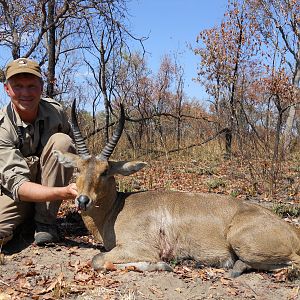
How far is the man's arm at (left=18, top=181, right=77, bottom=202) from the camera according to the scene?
581cm

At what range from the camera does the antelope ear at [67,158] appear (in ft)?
20.9

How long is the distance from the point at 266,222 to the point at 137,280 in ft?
6.18

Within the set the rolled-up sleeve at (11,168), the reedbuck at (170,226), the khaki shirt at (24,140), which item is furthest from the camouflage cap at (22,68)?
the reedbuck at (170,226)

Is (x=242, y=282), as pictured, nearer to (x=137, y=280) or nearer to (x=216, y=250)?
(x=216, y=250)

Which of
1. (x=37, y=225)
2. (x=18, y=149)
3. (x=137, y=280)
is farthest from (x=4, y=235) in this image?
(x=137, y=280)

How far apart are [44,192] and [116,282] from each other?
1656 millimetres

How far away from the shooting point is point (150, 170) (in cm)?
1332

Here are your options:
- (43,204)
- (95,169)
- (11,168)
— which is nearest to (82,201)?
(95,169)

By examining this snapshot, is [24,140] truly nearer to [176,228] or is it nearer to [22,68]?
[22,68]

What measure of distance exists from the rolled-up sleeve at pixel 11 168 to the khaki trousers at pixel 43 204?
0.40 m

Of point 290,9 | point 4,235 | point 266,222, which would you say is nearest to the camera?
point 266,222

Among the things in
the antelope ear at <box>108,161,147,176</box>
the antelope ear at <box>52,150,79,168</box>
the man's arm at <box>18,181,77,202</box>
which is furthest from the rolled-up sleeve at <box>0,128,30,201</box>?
the antelope ear at <box>108,161,147,176</box>

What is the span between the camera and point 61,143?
689 centimetres

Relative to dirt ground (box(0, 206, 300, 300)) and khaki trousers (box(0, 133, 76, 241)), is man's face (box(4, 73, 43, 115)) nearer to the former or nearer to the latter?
khaki trousers (box(0, 133, 76, 241))
